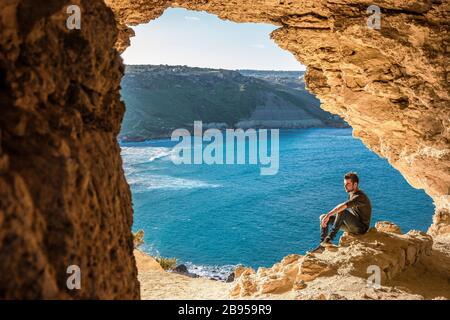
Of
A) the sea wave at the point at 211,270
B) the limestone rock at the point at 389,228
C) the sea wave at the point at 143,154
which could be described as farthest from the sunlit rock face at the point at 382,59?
the sea wave at the point at 143,154

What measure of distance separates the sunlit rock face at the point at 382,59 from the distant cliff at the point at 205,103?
161 ft

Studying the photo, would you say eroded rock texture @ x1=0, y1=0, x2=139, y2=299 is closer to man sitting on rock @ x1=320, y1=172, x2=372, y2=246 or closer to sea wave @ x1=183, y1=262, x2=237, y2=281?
man sitting on rock @ x1=320, y1=172, x2=372, y2=246

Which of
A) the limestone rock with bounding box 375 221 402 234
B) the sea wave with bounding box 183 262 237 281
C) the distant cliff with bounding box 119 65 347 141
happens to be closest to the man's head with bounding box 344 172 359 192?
the limestone rock with bounding box 375 221 402 234

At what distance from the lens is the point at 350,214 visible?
21.6 ft

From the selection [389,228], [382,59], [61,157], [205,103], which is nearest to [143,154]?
[205,103]

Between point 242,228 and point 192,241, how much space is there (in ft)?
14.4

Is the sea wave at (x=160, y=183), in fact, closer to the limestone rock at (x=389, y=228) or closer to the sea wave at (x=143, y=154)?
the sea wave at (x=143, y=154)

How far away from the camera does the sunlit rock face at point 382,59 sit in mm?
7335

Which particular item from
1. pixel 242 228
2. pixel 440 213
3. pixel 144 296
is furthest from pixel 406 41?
pixel 242 228

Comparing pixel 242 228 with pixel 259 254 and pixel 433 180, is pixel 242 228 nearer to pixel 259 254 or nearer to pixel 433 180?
pixel 259 254

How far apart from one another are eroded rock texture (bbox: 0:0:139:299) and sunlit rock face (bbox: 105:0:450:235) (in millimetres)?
5666

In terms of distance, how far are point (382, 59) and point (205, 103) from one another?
58.1 metres

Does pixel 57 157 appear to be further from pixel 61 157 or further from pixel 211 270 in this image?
pixel 211 270

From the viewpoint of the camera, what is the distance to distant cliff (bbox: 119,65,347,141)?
60.6 m
